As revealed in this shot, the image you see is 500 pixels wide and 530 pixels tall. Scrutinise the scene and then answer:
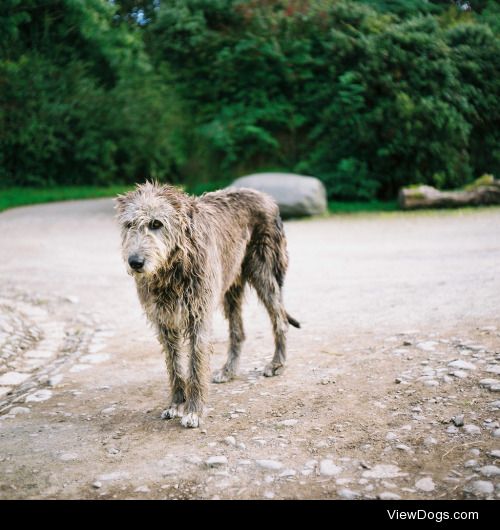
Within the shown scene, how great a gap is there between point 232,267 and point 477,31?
54.0ft

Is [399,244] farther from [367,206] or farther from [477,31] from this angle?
[477,31]

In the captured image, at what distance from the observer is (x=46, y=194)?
2419 centimetres

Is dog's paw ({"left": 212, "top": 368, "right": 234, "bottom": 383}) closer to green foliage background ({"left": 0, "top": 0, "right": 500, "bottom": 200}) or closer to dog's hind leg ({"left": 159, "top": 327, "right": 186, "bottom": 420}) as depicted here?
dog's hind leg ({"left": 159, "top": 327, "right": 186, "bottom": 420})

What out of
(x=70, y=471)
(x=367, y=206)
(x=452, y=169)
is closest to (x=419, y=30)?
(x=452, y=169)

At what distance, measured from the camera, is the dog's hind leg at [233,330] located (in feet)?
17.7

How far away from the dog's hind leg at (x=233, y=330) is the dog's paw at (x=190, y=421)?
3.13 feet

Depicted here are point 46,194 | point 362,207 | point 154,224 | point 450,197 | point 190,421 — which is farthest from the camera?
point 46,194

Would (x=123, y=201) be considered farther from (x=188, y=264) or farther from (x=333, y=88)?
(x=333, y=88)

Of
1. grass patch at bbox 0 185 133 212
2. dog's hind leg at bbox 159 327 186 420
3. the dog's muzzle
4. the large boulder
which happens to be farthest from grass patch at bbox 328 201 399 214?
the dog's muzzle

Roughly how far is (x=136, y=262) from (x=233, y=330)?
1.81 m

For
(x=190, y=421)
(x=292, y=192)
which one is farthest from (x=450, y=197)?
(x=190, y=421)

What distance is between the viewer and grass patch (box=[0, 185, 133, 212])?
70.8 feet

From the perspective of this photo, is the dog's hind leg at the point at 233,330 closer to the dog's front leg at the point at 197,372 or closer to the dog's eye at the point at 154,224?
the dog's front leg at the point at 197,372

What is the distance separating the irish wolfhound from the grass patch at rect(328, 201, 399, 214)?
39.8ft
